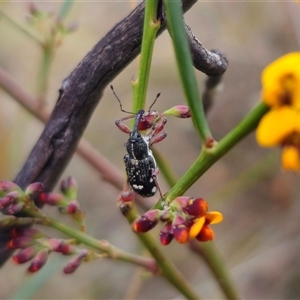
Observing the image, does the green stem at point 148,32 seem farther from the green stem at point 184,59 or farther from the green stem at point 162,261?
the green stem at point 162,261

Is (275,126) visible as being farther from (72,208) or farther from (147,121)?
(72,208)

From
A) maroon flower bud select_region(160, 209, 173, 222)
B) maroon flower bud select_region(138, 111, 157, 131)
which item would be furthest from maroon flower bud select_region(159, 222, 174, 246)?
maroon flower bud select_region(138, 111, 157, 131)

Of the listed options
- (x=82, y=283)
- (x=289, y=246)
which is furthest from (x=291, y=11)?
(x=82, y=283)

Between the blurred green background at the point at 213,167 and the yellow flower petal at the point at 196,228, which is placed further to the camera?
the blurred green background at the point at 213,167

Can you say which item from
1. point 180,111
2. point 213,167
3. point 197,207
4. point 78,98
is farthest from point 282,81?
point 213,167

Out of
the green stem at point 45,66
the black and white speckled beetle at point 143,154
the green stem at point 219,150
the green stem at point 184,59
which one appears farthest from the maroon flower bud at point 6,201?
the green stem at point 45,66

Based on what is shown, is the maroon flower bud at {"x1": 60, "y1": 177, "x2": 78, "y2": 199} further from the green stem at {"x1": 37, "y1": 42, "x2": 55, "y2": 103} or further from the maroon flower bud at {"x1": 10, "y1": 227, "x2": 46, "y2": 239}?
the green stem at {"x1": 37, "y1": 42, "x2": 55, "y2": 103}

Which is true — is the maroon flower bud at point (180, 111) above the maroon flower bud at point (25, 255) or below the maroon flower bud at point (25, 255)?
above
